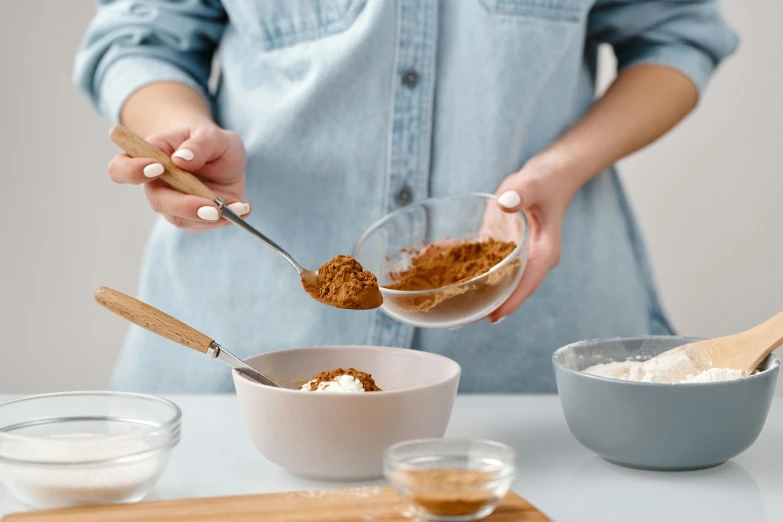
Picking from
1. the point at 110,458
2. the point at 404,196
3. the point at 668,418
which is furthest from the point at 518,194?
the point at 110,458

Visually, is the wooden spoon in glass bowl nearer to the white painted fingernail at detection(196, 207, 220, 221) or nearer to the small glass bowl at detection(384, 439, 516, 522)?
the white painted fingernail at detection(196, 207, 220, 221)

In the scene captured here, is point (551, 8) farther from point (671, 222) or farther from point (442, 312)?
point (671, 222)

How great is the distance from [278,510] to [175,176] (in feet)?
1.47

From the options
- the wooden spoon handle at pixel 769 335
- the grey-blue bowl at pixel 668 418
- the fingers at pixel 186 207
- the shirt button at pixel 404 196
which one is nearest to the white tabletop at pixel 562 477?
the grey-blue bowl at pixel 668 418

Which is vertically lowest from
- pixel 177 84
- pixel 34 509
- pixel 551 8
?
pixel 34 509

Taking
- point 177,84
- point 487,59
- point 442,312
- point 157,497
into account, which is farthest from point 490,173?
point 157,497

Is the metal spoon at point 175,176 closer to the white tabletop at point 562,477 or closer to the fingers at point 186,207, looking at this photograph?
the fingers at point 186,207

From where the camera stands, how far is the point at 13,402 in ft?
2.86

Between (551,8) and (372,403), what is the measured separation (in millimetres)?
720

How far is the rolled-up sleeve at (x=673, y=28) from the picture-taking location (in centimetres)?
136

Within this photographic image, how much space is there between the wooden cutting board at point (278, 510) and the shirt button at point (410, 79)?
0.66 metres

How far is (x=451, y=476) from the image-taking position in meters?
0.69

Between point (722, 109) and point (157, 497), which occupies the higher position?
point (722, 109)

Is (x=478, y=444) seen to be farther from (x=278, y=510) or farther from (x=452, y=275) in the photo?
(x=452, y=275)
